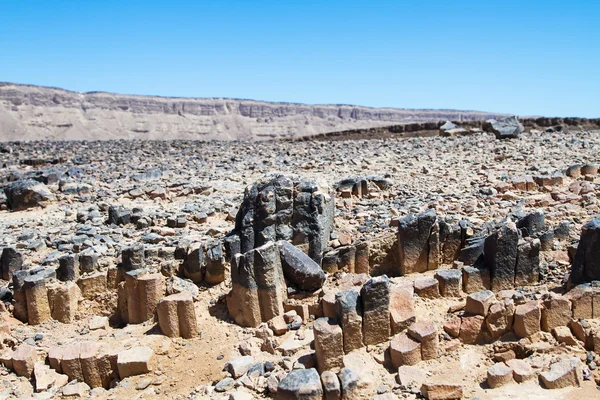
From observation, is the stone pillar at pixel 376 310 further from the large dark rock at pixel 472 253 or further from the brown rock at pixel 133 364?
the brown rock at pixel 133 364

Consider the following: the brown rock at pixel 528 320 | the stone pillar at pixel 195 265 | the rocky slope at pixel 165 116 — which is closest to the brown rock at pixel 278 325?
the stone pillar at pixel 195 265

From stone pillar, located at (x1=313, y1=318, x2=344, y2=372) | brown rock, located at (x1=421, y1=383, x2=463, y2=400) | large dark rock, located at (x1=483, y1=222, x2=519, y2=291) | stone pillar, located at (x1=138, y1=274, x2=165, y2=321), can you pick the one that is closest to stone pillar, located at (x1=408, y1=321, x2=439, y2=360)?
brown rock, located at (x1=421, y1=383, x2=463, y2=400)

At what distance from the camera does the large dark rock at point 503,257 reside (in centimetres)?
592

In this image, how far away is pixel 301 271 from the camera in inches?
245

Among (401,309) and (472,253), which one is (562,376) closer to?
(401,309)

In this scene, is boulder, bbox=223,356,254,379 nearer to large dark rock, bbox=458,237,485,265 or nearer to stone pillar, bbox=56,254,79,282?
stone pillar, bbox=56,254,79,282

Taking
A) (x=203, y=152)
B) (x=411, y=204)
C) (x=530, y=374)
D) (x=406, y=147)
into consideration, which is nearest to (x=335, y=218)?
(x=411, y=204)

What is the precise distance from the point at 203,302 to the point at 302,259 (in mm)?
1322

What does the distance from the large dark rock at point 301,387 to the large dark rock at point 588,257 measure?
3033 millimetres

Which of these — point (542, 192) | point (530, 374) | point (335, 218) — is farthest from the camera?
point (542, 192)

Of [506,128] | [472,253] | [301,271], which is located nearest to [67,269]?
[301,271]

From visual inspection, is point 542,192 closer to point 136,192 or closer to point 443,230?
point 443,230

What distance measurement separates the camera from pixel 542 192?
367 inches

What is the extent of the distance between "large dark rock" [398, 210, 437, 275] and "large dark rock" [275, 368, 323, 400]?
237cm
